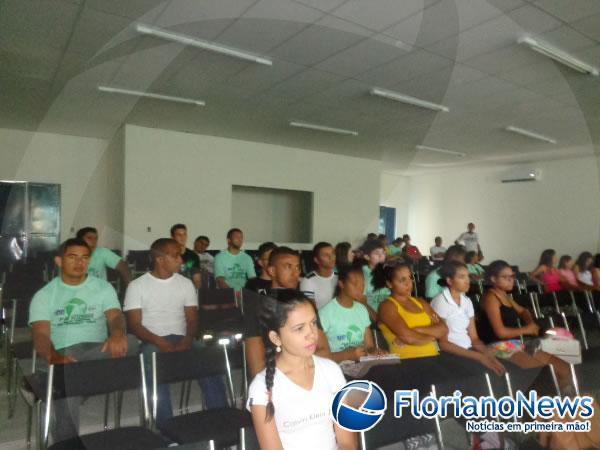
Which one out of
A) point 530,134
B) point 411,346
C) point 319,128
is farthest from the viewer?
point 530,134

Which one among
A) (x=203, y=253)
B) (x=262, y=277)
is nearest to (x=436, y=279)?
(x=262, y=277)

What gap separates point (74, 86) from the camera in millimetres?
5195

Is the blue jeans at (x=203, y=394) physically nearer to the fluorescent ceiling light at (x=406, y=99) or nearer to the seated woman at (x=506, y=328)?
the seated woman at (x=506, y=328)

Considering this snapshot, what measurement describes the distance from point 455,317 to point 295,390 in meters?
1.62

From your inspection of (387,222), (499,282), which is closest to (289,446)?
(499,282)

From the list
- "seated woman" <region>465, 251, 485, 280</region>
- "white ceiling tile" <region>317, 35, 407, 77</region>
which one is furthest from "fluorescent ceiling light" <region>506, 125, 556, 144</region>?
"white ceiling tile" <region>317, 35, 407, 77</region>

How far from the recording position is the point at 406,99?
5570mm

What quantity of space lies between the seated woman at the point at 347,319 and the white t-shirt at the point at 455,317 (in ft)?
1.80

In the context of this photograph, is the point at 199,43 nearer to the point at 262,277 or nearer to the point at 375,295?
the point at 262,277

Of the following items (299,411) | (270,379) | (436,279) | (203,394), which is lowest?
(203,394)

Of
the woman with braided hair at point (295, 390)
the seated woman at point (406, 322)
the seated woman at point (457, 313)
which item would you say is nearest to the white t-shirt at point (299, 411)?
the woman with braided hair at point (295, 390)

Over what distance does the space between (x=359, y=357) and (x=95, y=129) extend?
250 inches

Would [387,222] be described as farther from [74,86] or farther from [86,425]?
[86,425]

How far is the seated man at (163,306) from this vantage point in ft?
8.89
